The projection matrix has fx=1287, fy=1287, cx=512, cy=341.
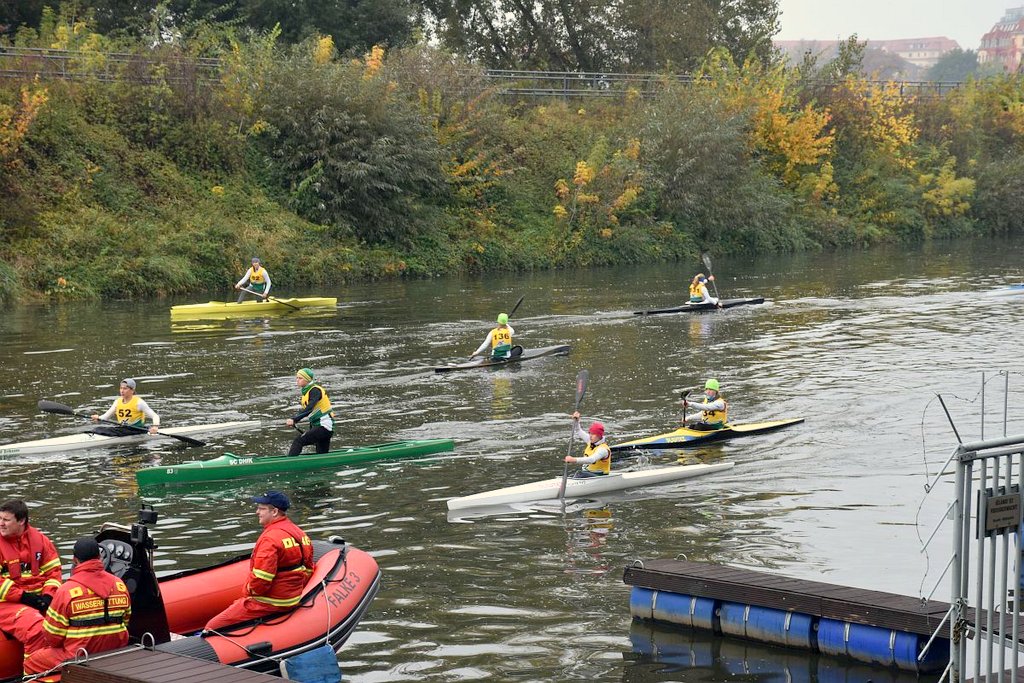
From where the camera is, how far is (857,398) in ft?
78.9

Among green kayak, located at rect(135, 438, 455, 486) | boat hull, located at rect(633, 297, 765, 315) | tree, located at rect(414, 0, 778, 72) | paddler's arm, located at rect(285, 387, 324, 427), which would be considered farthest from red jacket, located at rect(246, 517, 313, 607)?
tree, located at rect(414, 0, 778, 72)

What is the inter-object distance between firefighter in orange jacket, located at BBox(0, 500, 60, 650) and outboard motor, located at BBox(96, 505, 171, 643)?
20.3 inches

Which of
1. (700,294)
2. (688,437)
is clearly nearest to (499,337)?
(688,437)

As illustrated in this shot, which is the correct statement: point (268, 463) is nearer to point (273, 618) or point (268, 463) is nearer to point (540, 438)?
point (540, 438)

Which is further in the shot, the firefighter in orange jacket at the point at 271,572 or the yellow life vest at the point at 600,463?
the yellow life vest at the point at 600,463

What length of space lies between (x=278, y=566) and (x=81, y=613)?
1.73 metres

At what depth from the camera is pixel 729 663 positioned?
37.1 feet

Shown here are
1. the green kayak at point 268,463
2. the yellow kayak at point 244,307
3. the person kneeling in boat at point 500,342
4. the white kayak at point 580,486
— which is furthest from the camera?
the yellow kayak at point 244,307

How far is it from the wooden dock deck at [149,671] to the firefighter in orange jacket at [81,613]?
137mm

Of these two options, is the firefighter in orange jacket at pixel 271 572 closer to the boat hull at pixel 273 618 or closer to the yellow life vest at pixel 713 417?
the boat hull at pixel 273 618

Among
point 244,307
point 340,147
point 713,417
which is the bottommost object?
point 713,417

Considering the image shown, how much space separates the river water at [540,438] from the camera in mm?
12469

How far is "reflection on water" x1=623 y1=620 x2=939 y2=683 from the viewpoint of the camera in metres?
10.9

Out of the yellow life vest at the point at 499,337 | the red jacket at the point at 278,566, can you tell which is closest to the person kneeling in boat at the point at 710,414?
the yellow life vest at the point at 499,337
